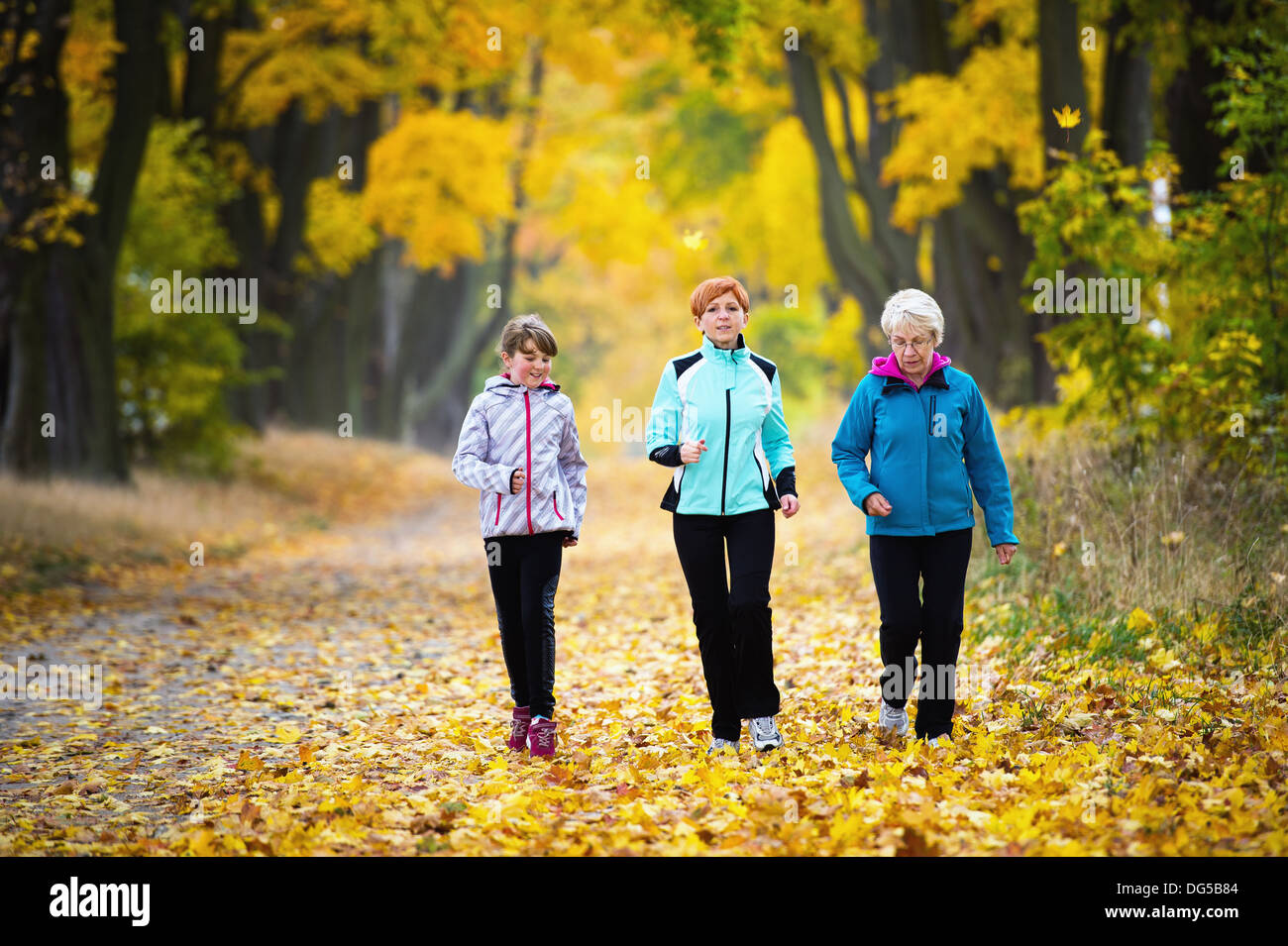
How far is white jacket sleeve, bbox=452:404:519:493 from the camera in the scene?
614 centimetres

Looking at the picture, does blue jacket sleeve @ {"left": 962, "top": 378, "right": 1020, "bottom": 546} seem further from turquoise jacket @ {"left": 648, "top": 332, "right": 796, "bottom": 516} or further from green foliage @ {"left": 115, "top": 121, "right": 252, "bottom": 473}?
green foliage @ {"left": 115, "top": 121, "right": 252, "bottom": 473}

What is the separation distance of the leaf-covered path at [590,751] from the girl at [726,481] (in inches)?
20.2

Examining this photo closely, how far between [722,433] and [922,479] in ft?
2.80

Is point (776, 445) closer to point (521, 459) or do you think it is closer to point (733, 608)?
point (733, 608)

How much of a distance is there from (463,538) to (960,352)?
7.07m

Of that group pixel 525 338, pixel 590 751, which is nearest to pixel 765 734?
pixel 590 751

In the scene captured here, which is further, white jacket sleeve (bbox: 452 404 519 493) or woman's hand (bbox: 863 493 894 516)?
white jacket sleeve (bbox: 452 404 519 493)

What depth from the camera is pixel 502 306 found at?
1307 inches

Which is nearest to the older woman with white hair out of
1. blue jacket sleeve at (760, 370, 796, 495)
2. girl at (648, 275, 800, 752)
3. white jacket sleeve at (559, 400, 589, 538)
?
blue jacket sleeve at (760, 370, 796, 495)

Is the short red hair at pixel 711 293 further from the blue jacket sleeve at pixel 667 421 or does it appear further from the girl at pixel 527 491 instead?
the girl at pixel 527 491

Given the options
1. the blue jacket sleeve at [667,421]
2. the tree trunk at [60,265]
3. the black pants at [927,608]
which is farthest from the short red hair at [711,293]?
the tree trunk at [60,265]

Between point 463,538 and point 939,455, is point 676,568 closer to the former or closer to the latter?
point 463,538

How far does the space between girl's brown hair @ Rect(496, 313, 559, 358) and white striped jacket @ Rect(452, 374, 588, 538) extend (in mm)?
159

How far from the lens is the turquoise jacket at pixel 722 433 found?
593 cm
